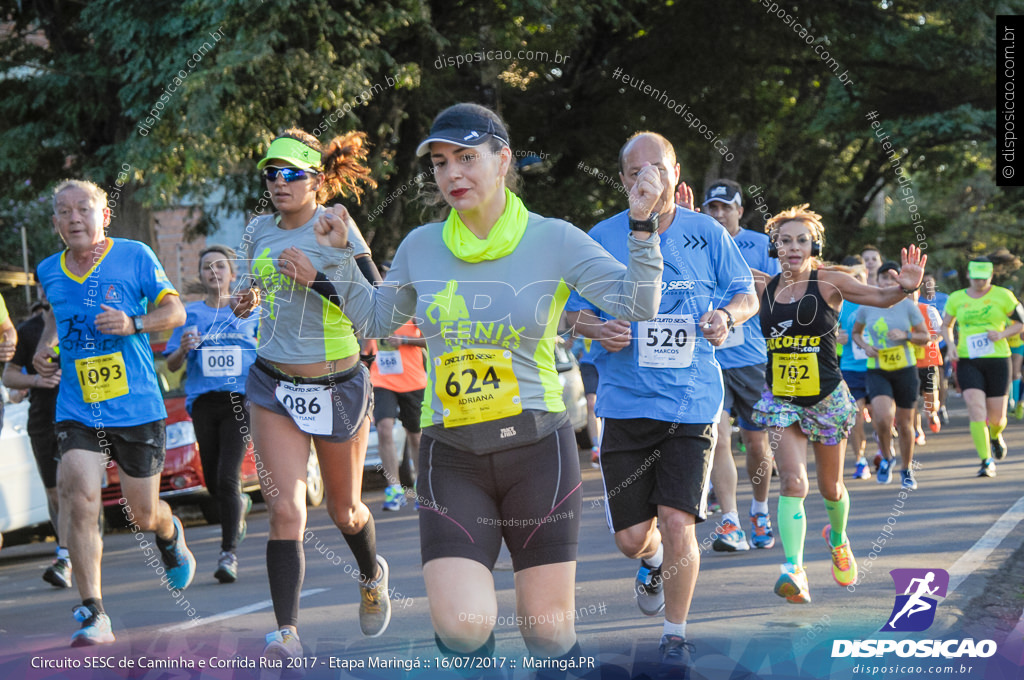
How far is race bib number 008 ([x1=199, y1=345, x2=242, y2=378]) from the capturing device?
8.09 meters

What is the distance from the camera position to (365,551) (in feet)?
18.5

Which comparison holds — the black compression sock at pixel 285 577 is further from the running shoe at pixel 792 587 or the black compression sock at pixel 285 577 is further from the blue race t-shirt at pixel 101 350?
the running shoe at pixel 792 587

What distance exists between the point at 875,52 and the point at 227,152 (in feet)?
37.4

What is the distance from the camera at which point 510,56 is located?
16.5 meters

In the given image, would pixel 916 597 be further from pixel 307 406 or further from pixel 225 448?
pixel 225 448

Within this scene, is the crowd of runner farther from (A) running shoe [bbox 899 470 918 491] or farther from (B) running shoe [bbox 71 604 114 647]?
(A) running shoe [bbox 899 470 918 491]

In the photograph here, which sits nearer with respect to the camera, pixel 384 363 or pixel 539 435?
pixel 539 435

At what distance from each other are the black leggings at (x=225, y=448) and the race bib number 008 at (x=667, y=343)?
3440 millimetres

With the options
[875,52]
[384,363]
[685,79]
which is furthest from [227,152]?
[875,52]

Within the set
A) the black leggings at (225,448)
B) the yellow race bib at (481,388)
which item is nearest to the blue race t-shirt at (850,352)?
the black leggings at (225,448)

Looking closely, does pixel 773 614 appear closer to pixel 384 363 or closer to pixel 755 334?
pixel 755 334

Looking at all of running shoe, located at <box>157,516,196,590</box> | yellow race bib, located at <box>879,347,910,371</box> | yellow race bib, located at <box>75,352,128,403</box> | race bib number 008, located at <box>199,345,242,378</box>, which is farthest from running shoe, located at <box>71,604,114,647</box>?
yellow race bib, located at <box>879,347,910,371</box>

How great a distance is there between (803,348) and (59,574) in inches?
187

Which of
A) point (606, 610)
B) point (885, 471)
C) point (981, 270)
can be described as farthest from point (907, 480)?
point (606, 610)
